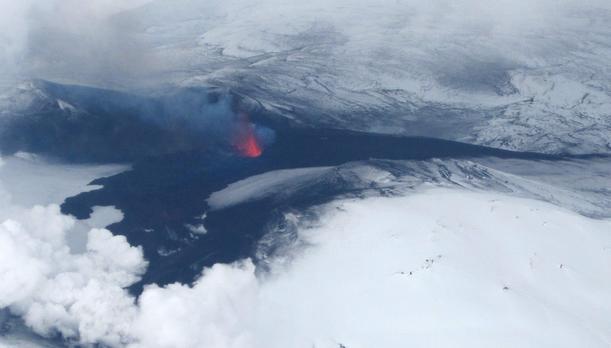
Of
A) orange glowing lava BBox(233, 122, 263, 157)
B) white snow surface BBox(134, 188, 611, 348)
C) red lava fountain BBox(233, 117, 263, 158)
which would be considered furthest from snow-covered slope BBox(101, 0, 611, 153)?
white snow surface BBox(134, 188, 611, 348)

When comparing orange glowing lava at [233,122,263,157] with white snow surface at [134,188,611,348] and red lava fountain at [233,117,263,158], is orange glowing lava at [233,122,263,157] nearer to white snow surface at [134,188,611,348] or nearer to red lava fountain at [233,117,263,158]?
red lava fountain at [233,117,263,158]

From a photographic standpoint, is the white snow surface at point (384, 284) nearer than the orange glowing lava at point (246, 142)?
Yes

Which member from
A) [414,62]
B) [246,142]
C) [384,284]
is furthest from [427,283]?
[414,62]

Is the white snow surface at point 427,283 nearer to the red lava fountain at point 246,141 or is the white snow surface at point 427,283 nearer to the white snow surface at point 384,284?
the white snow surface at point 384,284

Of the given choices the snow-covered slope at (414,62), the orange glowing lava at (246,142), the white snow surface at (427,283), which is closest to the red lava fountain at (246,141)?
the orange glowing lava at (246,142)

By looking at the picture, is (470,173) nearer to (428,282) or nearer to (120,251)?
(428,282)

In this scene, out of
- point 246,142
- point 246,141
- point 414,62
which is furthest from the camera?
point 414,62

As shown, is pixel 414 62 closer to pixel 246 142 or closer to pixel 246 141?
pixel 246 141
